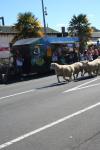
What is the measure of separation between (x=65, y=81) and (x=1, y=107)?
893 centimetres

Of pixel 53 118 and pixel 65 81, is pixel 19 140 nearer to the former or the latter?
pixel 53 118

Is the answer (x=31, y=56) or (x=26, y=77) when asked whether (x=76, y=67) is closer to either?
(x=31, y=56)

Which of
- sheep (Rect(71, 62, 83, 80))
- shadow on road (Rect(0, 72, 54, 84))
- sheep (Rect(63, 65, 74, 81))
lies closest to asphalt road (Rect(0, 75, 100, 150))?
sheep (Rect(63, 65, 74, 81))

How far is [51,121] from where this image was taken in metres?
11.3

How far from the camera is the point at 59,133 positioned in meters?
9.78

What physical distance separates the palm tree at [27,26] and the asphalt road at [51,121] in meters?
40.7

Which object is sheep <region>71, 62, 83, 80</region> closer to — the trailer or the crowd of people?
the trailer

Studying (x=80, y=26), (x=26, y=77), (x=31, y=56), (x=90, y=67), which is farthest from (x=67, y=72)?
(x=80, y=26)

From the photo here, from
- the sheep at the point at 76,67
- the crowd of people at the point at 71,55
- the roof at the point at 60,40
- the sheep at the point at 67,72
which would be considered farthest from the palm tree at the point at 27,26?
the sheep at the point at 67,72

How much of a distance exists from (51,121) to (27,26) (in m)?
47.3

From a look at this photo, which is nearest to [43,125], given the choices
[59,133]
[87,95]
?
[59,133]

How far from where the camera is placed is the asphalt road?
29.3ft

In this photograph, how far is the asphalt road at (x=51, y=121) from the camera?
8.94 meters

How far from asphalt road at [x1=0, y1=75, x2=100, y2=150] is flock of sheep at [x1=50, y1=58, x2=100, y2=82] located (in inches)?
225
